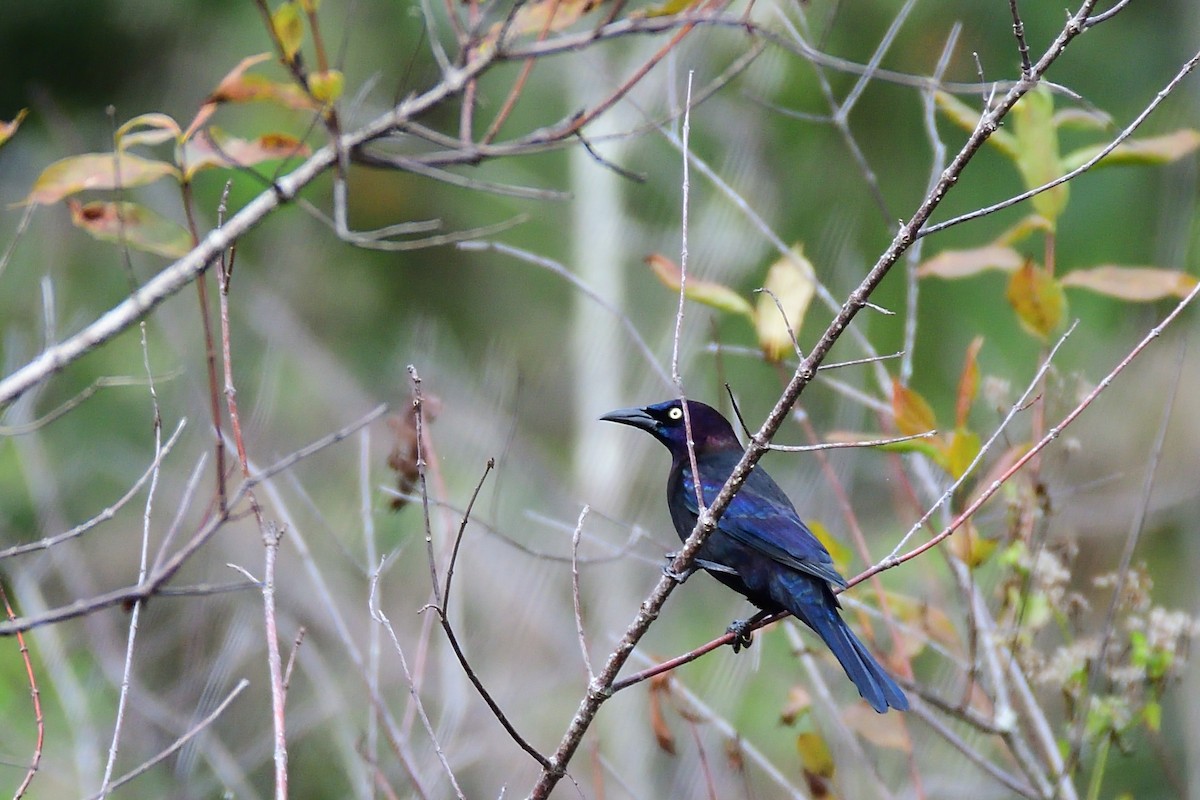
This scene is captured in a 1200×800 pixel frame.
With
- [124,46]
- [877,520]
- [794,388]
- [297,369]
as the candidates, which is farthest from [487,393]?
[794,388]

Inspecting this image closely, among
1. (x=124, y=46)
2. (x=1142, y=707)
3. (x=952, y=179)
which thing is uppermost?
(x=124, y=46)

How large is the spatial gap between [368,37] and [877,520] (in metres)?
5.57

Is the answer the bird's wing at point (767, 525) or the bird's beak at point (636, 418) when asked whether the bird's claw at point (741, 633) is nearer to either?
the bird's wing at point (767, 525)

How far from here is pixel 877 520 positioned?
30.3ft

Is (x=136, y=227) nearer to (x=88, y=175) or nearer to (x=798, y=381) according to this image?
(x=88, y=175)

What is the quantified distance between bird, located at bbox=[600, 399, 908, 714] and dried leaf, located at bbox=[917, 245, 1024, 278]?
0.81 metres

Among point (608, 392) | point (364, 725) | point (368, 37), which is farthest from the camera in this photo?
point (368, 37)

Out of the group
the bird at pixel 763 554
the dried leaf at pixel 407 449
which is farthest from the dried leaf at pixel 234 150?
the bird at pixel 763 554

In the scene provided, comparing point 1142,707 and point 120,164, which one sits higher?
point 120,164

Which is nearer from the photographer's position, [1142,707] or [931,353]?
[1142,707]

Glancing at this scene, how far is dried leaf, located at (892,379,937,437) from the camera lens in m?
3.31

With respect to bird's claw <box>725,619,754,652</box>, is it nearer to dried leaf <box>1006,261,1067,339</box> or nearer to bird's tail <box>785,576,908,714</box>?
bird's tail <box>785,576,908,714</box>

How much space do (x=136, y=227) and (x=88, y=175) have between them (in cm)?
16

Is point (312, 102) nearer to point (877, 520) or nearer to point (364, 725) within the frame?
point (364, 725)
